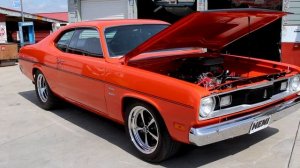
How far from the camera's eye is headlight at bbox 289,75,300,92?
429 centimetres

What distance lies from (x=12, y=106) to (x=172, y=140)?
409 centimetres

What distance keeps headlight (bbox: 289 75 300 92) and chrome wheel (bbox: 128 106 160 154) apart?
1.71 m

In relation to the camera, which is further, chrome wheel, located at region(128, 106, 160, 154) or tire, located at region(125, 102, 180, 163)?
chrome wheel, located at region(128, 106, 160, 154)

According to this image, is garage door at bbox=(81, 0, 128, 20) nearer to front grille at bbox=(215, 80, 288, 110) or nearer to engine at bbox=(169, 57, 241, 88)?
engine at bbox=(169, 57, 241, 88)

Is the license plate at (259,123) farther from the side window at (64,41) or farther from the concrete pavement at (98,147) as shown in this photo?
the side window at (64,41)

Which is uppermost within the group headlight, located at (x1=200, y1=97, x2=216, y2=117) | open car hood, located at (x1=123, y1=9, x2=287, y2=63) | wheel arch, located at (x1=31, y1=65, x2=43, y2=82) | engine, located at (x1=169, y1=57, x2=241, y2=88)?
open car hood, located at (x1=123, y1=9, x2=287, y2=63)

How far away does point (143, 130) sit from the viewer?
4047 millimetres

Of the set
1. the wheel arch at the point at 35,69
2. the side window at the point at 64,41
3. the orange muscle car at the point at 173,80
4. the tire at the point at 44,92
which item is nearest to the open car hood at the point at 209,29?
the orange muscle car at the point at 173,80

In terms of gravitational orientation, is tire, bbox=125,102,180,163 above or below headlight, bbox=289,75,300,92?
below

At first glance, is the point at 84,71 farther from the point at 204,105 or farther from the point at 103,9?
the point at 103,9

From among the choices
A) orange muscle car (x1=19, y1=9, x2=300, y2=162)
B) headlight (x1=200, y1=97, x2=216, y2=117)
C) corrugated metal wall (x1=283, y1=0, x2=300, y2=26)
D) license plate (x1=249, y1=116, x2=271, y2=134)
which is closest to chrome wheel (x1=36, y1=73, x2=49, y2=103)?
orange muscle car (x1=19, y1=9, x2=300, y2=162)

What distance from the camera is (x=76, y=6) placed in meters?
13.7

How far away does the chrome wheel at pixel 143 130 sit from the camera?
3932mm

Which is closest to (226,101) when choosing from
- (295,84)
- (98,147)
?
(295,84)
